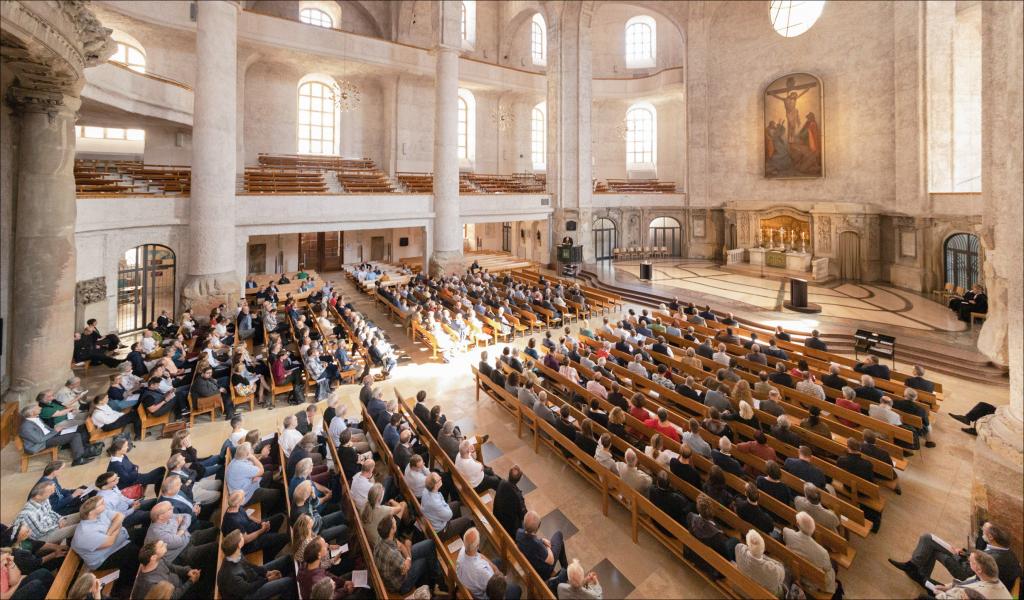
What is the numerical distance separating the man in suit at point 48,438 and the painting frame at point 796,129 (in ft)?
77.3

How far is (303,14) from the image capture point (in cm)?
2177

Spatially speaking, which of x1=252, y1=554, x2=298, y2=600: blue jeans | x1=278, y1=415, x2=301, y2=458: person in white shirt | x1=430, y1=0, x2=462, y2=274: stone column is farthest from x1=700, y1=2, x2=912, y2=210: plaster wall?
x1=252, y1=554, x2=298, y2=600: blue jeans

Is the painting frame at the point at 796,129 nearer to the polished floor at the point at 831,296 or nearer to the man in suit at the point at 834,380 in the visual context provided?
the polished floor at the point at 831,296

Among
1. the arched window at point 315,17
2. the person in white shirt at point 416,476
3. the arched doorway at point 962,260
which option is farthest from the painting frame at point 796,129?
the person in white shirt at point 416,476

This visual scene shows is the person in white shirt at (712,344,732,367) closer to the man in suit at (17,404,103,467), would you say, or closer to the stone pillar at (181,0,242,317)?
the man in suit at (17,404,103,467)

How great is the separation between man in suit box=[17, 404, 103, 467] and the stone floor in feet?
0.59

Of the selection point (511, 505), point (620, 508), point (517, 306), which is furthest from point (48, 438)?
point (517, 306)

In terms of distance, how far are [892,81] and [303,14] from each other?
24.4 meters

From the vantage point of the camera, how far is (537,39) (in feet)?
90.0

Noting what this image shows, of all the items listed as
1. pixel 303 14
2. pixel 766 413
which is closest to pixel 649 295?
pixel 766 413

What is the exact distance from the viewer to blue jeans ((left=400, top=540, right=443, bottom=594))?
371 cm

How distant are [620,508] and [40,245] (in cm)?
→ 837

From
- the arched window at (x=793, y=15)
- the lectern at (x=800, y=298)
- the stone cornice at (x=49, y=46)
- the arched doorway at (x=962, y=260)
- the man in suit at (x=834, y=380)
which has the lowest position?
the man in suit at (x=834, y=380)

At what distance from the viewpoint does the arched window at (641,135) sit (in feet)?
89.6
